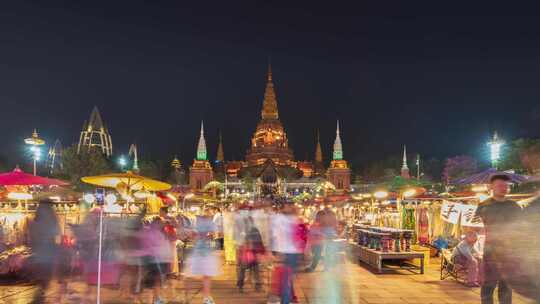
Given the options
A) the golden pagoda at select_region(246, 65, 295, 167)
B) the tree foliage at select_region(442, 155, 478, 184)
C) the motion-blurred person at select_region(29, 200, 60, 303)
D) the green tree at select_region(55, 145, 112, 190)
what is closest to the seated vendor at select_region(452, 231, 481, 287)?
the motion-blurred person at select_region(29, 200, 60, 303)

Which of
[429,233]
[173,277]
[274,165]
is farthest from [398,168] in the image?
[173,277]

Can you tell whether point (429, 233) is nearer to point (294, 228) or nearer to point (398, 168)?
point (294, 228)

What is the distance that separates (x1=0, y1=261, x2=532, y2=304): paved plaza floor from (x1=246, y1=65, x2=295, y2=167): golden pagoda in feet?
344

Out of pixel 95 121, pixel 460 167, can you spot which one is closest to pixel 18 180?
pixel 460 167

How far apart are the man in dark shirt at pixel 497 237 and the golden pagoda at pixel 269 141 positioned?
10950cm

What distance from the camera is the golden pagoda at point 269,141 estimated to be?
118000mm

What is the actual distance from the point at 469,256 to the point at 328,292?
4521 millimetres

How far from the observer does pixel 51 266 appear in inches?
319

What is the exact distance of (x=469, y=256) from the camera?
996cm

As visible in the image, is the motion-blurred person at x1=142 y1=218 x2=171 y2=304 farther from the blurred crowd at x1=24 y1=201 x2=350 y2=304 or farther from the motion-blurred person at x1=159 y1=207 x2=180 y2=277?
the motion-blurred person at x1=159 y1=207 x2=180 y2=277

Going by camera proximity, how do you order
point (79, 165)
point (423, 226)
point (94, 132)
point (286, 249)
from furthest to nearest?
point (94, 132)
point (79, 165)
point (423, 226)
point (286, 249)

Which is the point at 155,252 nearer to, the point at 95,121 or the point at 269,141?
the point at 269,141

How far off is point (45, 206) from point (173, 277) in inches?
136

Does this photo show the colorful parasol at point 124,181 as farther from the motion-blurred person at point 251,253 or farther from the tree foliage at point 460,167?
the tree foliage at point 460,167
